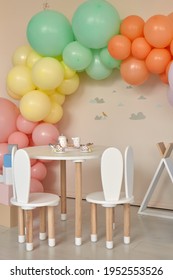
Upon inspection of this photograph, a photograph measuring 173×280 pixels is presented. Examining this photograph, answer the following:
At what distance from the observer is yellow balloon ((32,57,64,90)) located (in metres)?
3.67

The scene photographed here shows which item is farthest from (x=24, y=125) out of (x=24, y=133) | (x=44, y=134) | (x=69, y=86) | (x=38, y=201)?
(x=38, y=201)

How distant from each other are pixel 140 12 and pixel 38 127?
58.9 inches

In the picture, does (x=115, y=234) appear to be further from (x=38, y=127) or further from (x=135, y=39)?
(x=135, y=39)

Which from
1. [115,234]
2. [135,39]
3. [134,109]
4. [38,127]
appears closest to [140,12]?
[135,39]

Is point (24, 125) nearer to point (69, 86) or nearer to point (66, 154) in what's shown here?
point (69, 86)

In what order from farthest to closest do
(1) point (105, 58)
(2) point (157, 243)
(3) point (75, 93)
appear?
(3) point (75, 93), (1) point (105, 58), (2) point (157, 243)

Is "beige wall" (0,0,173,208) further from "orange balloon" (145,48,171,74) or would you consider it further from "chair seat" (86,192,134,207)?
"chair seat" (86,192,134,207)

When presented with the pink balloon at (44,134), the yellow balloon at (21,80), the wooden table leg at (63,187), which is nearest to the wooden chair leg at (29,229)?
the wooden table leg at (63,187)

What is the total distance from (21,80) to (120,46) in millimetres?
1028

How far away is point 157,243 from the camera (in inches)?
117

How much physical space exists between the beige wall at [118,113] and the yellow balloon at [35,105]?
641 millimetres

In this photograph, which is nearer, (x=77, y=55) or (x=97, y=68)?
(x=77, y=55)

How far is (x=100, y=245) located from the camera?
292cm

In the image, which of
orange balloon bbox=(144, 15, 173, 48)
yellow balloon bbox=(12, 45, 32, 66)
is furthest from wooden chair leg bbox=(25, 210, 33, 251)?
yellow balloon bbox=(12, 45, 32, 66)
